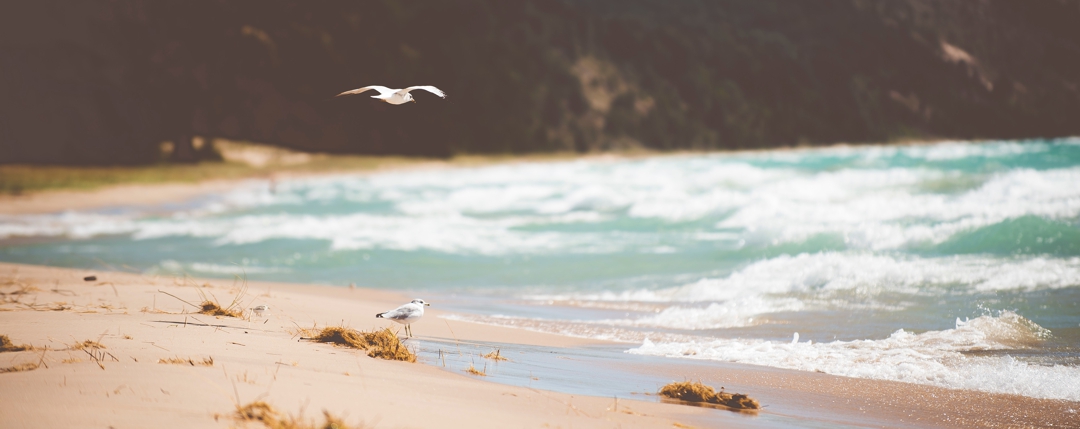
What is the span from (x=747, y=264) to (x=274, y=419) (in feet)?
26.6

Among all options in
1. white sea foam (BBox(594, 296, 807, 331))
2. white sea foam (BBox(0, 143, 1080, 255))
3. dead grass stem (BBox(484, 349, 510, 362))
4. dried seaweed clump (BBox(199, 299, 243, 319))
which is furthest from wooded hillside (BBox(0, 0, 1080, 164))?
dead grass stem (BBox(484, 349, 510, 362))

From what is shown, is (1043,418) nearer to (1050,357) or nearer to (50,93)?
(1050,357)

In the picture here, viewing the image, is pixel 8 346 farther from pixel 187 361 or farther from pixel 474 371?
pixel 474 371

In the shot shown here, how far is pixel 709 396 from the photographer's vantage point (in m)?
4.33

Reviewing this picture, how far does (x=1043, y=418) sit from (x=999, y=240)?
674cm

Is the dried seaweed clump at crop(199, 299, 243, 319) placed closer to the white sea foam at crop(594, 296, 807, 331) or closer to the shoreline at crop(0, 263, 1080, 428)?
the shoreline at crop(0, 263, 1080, 428)

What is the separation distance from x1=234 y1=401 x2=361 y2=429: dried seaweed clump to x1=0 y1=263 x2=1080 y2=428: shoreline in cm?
8

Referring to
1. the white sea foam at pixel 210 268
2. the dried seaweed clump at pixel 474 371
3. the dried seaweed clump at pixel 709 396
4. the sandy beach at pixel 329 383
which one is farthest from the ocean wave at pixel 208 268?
the dried seaweed clump at pixel 709 396

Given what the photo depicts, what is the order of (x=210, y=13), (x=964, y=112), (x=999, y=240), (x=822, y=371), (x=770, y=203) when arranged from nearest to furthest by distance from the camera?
1. (x=822, y=371)
2. (x=999, y=240)
3. (x=770, y=203)
4. (x=210, y=13)
5. (x=964, y=112)

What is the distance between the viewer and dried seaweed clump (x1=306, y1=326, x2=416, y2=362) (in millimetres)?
4531

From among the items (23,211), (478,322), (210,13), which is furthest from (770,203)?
(210,13)

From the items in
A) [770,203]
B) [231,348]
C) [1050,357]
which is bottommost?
[231,348]

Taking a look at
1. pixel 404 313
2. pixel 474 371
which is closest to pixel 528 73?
pixel 404 313

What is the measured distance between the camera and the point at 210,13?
202 feet
